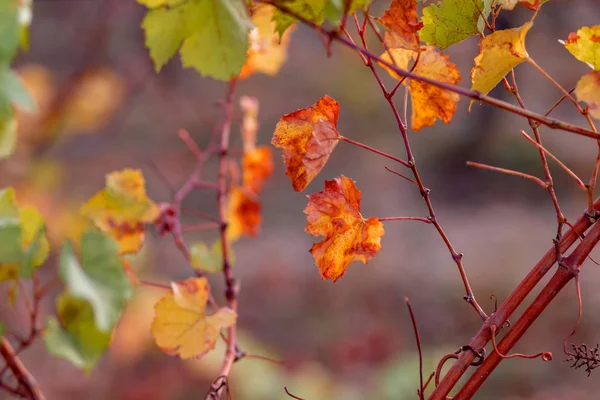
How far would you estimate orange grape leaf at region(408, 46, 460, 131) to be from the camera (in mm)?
433

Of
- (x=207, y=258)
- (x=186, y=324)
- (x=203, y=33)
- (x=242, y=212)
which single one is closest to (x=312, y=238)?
(x=242, y=212)

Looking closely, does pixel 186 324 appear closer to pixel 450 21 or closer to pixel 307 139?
pixel 307 139

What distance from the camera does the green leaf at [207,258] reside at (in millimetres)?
599

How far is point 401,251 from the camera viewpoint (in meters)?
2.71

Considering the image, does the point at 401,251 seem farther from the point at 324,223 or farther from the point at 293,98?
the point at 324,223

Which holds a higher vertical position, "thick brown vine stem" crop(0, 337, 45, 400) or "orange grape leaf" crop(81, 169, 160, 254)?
"orange grape leaf" crop(81, 169, 160, 254)

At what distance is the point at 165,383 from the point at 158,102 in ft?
8.05

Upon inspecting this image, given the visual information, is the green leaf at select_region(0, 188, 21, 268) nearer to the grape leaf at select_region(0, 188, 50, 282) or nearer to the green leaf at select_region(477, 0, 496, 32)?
the grape leaf at select_region(0, 188, 50, 282)

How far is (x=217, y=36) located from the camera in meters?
0.38

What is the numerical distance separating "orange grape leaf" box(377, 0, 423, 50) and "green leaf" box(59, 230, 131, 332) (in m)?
0.22

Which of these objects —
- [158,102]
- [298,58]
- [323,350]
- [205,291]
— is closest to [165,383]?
[323,350]

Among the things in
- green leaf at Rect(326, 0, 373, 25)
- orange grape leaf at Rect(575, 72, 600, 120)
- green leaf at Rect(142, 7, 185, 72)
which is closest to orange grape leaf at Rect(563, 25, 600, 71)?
orange grape leaf at Rect(575, 72, 600, 120)

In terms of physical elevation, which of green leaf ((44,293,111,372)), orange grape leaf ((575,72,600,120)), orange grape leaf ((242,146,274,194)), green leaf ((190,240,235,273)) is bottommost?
green leaf ((190,240,235,273))

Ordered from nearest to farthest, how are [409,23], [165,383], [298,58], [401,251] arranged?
[409,23], [165,383], [401,251], [298,58]
